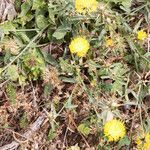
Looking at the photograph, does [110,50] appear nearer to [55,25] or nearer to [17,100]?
[55,25]

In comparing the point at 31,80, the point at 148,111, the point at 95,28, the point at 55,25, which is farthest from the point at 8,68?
the point at 148,111

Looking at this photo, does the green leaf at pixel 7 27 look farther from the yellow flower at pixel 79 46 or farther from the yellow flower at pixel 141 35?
the yellow flower at pixel 141 35

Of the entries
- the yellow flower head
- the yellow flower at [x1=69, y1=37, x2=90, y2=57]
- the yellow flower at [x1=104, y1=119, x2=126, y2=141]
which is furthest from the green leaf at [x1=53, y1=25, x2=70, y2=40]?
the yellow flower head

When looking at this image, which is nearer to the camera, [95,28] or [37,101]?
[95,28]

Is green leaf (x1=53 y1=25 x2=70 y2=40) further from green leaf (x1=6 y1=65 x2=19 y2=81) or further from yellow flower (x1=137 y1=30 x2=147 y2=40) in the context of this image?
yellow flower (x1=137 y1=30 x2=147 y2=40)

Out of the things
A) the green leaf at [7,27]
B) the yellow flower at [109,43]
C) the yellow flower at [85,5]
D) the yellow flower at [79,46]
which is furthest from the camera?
the green leaf at [7,27]

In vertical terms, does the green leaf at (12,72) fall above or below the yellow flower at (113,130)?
above

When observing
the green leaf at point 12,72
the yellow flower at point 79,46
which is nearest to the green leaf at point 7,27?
the green leaf at point 12,72

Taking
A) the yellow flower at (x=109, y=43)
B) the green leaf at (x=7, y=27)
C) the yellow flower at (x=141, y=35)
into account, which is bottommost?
the yellow flower at (x=109, y=43)
